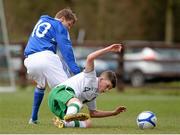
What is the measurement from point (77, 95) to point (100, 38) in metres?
30.1

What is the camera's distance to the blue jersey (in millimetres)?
11992

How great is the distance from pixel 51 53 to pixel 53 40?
0.20m

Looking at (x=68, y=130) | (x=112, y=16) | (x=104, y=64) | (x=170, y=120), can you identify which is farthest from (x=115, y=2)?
(x=68, y=130)

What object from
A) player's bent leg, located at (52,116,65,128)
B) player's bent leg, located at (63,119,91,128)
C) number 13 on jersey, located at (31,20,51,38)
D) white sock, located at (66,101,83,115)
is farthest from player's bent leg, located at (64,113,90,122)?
number 13 on jersey, located at (31,20,51,38)

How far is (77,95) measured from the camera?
37.5 ft

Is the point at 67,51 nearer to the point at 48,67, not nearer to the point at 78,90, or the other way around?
the point at 48,67

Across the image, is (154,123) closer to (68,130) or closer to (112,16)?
(68,130)

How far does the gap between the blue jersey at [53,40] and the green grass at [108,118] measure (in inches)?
40.9

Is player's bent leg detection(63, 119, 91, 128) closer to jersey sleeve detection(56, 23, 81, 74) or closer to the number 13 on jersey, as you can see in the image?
jersey sleeve detection(56, 23, 81, 74)

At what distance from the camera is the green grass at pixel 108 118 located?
10.9 m

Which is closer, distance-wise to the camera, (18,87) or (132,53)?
(18,87)

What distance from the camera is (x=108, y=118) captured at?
14203 millimetres

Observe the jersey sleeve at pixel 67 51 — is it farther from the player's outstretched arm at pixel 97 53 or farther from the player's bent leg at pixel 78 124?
the player's bent leg at pixel 78 124

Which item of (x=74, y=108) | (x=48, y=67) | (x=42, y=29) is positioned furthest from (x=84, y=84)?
(x=42, y=29)
